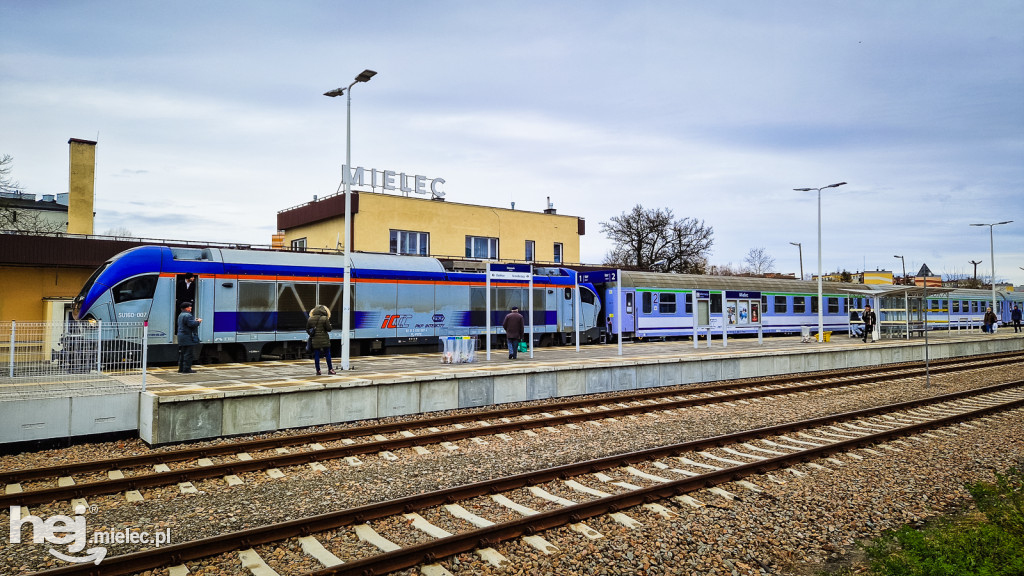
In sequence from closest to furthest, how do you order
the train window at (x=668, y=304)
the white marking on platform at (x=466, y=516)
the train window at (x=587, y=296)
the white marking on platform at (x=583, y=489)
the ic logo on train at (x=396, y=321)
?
the white marking on platform at (x=466, y=516)
the white marking on platform at (x=583, y=489)
the ic logo on train at (x=396, y=321)
the train window at (x=587, y=296)
the train window at (x=668, y=304)

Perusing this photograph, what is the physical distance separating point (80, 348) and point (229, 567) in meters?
7.89

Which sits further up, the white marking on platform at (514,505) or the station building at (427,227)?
the station building at (427,227)

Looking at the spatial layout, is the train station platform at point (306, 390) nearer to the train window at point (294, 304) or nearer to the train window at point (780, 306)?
the train window at point (294, 304)

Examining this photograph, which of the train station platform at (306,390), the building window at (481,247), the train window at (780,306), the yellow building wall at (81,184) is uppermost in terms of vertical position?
the yellow building wall at (81,184)

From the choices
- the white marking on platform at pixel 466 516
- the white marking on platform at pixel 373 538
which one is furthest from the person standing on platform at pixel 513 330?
the white marking on platform at pixel 373 538

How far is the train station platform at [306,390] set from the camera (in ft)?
34.0

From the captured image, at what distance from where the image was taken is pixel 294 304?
1956 centimetres

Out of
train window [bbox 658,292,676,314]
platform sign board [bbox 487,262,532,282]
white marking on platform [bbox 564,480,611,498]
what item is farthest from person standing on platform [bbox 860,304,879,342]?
white marking on platform [bbox 564,480,611,498]

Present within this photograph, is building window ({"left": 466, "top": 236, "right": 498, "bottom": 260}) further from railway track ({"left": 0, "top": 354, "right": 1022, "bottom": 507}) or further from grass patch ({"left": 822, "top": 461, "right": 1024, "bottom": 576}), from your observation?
grass patch ({"left": 822, "top": 461, "right": 1024, "bottom": 576})

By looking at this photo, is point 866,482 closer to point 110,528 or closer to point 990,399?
point 110,528

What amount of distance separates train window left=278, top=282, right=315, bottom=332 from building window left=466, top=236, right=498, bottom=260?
18060mm

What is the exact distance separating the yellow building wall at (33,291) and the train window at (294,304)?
978cm

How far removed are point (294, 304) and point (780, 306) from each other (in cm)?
2788

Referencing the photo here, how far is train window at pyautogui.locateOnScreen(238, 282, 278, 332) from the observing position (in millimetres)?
18578
